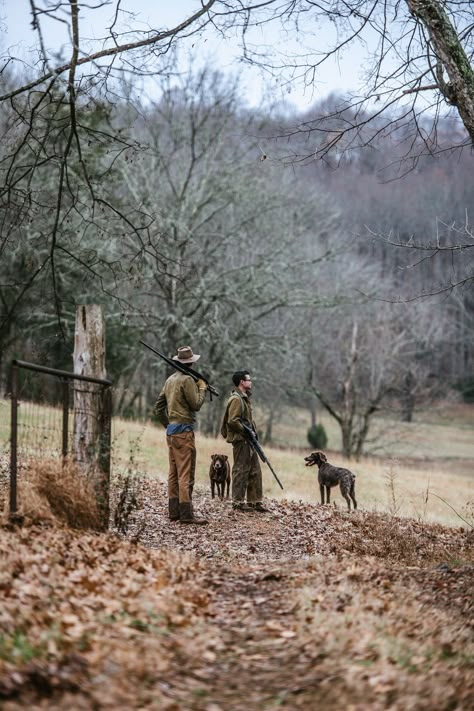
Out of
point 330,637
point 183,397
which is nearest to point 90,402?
point 183,397

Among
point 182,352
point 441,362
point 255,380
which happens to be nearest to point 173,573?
point 182,352

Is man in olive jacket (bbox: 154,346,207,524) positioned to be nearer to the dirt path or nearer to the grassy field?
the grassy field

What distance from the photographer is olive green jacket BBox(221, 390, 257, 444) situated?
1223 centimetres

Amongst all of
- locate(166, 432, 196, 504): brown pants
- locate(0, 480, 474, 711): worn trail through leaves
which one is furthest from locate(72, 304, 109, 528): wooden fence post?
locate(166, 432, 196, 504): brown pants

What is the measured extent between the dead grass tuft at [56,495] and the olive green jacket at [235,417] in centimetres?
483

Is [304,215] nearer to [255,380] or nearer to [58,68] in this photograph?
[255,380]

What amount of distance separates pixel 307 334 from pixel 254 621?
83.9 feet

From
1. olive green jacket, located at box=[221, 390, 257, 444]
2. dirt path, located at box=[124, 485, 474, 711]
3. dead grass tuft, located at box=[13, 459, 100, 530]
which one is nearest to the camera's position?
dirt path, located at box=[124, 485, 474, 711]

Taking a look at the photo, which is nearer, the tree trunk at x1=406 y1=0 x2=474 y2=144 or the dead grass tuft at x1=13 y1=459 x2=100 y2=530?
the dead grass tuft at x1=13 y1=459 x2=100 y2=530

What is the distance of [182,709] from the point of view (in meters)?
4.00

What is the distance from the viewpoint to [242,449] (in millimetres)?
12523

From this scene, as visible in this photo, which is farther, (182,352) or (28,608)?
(182,352)

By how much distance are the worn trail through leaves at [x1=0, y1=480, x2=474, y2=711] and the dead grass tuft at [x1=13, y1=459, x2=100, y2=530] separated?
0.92ft

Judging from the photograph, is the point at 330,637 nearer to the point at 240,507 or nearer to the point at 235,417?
the point at 235,417
